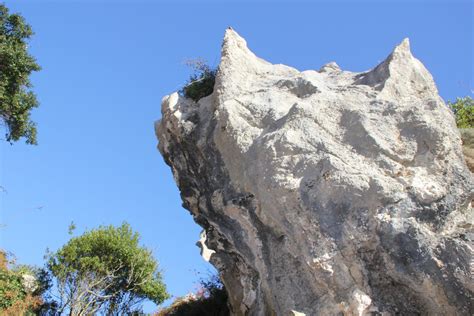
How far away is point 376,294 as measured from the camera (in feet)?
30.9

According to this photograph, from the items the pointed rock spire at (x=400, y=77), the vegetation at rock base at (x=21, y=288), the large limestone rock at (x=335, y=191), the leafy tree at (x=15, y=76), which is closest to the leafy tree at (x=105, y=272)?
the vegetation at rock base at (x=21, y=288)

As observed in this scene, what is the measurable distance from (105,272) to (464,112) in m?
17.1

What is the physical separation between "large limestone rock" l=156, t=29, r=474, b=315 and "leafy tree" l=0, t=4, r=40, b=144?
8379 mm

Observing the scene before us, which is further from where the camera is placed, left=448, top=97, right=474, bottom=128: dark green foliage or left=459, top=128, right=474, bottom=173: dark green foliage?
left=448, top=97, right=474, bottom=128: dark green foliage

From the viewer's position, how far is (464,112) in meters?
25.5

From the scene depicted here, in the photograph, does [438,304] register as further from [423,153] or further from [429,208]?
[423,153]

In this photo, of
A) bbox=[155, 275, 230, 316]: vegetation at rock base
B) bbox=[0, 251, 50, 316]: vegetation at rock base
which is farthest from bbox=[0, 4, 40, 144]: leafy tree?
bbox=[155, 275, 230, 316]: vegetation at rock base

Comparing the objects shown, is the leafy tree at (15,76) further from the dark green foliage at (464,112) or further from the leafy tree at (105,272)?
the dark green foliage at (464,112)

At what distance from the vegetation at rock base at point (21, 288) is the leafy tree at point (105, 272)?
2.10 ft

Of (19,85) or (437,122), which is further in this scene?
(19,85)

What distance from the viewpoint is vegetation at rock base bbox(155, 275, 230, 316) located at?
1775 cm

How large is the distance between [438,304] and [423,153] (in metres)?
2.89

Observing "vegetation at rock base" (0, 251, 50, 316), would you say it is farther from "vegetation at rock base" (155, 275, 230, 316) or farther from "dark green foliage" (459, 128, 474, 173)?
"dark green foliage" (459, 128, 474, 173)

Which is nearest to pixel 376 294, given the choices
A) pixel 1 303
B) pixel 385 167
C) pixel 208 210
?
pixel 385 167
